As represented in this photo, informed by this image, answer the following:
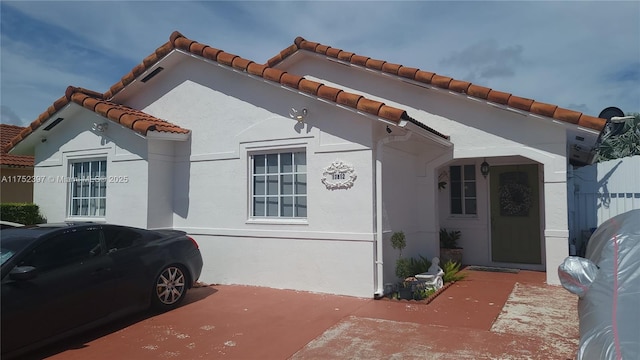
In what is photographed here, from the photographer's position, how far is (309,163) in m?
7.75

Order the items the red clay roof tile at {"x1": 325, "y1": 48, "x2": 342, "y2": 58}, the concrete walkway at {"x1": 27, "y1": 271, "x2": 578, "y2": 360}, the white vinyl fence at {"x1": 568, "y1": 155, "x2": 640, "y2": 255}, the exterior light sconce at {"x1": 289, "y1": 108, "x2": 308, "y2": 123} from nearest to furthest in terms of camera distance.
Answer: the concrete walkway at {"x1": 27, "y1": 271, "x2": 578, "y2": 360} < the exterior light sconce at {"x1": 289, "y1": 108, "x2": 308, "y2": 123} < the white vinyl fence at {"x1": 568, "y1": 155, "x2": 640, "y2": 255} < the red clay roof tile at {"x1": 325, "y1": 48, "x2": 342, "y2": 58}


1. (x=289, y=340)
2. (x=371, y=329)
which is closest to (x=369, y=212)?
(x=371, y=329)

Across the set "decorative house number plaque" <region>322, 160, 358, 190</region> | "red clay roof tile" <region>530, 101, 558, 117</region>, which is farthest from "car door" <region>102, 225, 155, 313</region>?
"red clay roof tile" <region>530, 101, 558, 117</region>

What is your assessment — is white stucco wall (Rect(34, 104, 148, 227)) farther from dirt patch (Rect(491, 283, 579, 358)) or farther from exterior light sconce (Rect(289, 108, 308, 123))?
dirt patch (Rect(491, 283, 579, 358))

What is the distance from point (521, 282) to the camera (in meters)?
8.37

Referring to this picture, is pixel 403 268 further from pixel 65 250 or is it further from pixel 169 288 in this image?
pixel 65 250

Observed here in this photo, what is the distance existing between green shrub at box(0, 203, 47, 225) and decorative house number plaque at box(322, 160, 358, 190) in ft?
23.0

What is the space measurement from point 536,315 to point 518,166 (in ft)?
15.1

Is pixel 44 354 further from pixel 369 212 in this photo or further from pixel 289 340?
pixel 369 212

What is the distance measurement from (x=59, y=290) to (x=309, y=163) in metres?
4.19

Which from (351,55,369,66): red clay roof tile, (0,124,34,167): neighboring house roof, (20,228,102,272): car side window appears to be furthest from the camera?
(0,124,34,167): neighboring house roof

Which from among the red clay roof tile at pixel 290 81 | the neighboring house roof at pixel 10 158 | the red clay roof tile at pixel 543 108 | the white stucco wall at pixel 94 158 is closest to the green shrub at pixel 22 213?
the white stucco wall at pixel 94 158

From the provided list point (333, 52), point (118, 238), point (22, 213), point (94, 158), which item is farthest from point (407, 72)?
point (22, 213)

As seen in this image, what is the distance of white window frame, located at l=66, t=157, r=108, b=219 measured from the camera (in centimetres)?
943
